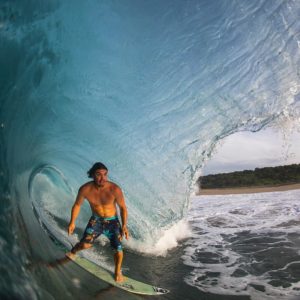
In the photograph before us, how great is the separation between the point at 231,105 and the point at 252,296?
11.0 ft

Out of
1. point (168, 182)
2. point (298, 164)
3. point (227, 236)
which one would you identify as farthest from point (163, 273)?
point (298, 164)

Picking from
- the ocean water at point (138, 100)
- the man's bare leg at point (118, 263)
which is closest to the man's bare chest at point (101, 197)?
the man's bare leg at point (118, 263)

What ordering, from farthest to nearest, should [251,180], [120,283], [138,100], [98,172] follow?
[251,180] → [138,100] → [120,283] → [98,172]

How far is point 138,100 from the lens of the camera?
270 inches

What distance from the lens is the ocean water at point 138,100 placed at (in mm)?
5012

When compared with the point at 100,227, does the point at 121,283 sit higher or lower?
lower

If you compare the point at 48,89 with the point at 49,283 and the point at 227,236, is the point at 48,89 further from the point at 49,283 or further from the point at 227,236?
the point at 227,236

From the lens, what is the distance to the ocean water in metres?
5.01

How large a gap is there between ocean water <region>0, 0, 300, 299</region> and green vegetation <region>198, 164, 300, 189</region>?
2605cm

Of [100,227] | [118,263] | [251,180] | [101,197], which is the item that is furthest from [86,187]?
[251,180]

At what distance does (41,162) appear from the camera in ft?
23.9

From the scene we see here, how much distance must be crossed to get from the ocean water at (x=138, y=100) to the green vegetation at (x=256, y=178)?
85.5 ft

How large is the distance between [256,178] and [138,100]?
95.5 feet

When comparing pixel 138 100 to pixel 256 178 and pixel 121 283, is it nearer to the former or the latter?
pixel 121 283
